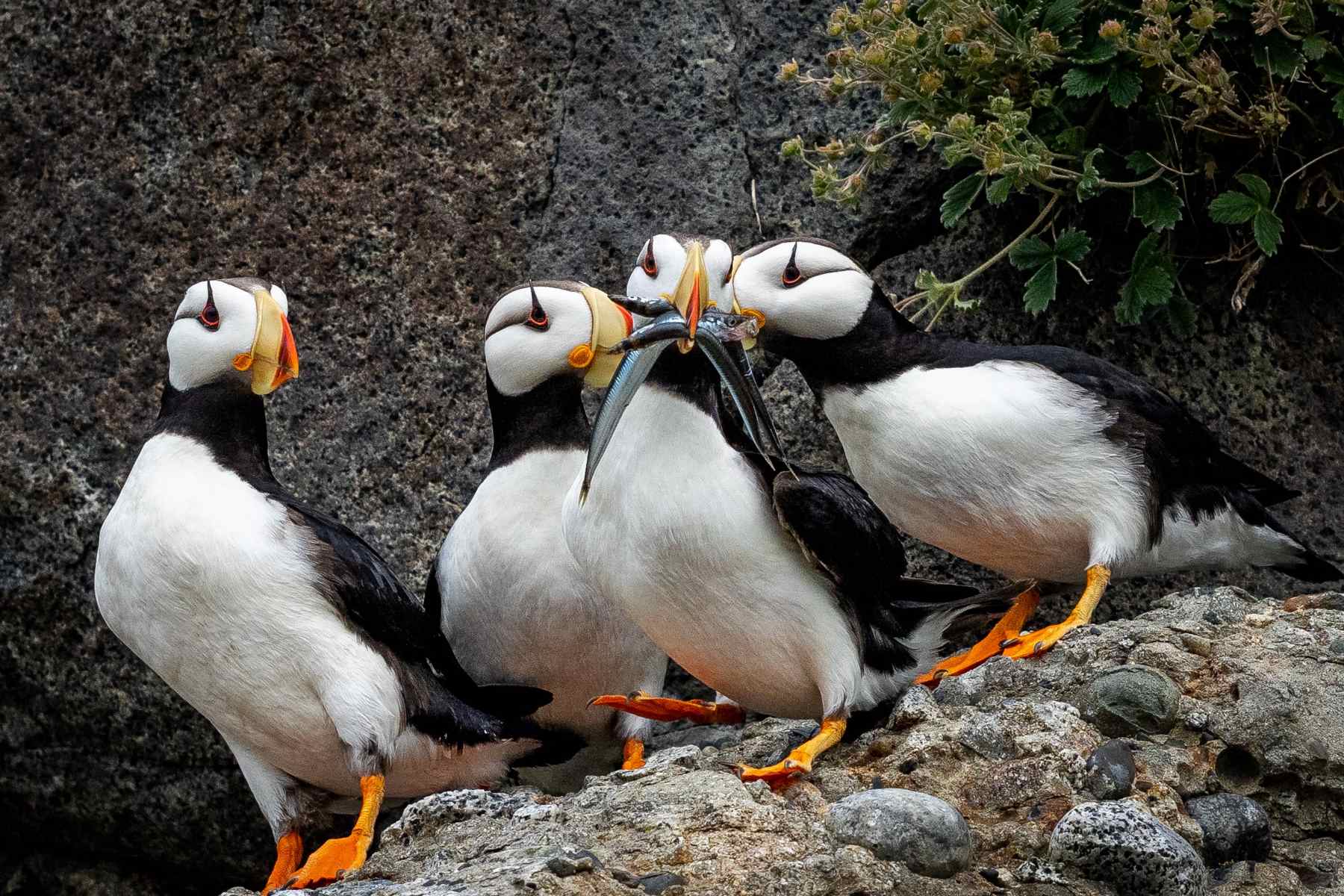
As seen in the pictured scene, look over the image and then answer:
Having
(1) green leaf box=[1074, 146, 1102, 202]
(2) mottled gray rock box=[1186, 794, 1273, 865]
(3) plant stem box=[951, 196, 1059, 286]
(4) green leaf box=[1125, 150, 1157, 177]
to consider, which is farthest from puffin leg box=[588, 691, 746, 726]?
(4) green leaf box=[1125, 150, 1157, 177]

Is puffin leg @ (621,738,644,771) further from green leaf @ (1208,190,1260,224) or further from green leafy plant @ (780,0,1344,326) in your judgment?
green leaf @ (1208,190,1260,224)

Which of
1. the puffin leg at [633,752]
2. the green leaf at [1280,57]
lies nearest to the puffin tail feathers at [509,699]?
the puffin leg at [633,752]

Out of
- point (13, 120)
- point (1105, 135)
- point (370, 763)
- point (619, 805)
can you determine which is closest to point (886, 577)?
point (619, 805)

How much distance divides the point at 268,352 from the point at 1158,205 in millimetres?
2223

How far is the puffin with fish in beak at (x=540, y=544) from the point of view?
13.6ft

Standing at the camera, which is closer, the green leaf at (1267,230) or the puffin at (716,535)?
the puffin at (716,535)

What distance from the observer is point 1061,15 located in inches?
170

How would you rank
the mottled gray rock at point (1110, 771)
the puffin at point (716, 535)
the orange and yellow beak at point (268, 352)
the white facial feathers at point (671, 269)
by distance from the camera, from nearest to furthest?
the mottled gray rock at point (1110, 771) < the puffin at point (716, 535) < the white facial feathers at point (671, 269) < the orange and yellow beak at point (268, 352)

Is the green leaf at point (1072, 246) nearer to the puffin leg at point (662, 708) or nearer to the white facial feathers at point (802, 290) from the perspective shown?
the white facial feathers at point (802, 290)

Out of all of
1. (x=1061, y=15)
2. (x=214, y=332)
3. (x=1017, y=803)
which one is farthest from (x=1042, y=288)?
(x=214, y=332)

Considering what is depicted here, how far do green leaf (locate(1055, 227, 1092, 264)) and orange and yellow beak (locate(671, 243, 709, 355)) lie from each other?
4.19ft

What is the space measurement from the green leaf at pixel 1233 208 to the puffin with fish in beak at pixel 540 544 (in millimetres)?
1496

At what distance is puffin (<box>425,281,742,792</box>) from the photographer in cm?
414

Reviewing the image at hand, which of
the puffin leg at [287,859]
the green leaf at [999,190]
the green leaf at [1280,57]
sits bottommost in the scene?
the puffin leg at [287,859]
